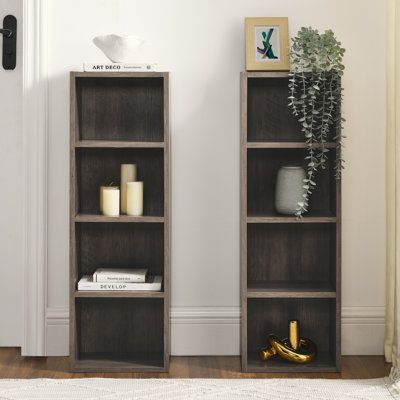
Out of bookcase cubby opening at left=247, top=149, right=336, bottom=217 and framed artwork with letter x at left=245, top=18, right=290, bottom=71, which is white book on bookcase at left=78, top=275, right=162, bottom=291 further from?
framed artwork with letter x at left=245, top=18, right=290, bottom=71

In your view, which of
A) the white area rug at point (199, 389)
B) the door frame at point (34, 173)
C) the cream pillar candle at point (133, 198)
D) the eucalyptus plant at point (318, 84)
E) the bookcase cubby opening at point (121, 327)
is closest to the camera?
the white area rug at point (199, 389)

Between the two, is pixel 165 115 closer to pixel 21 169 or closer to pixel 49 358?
pixel 21 169

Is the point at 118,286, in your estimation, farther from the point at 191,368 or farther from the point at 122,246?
the point at 191,368

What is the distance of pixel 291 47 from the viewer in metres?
2.82

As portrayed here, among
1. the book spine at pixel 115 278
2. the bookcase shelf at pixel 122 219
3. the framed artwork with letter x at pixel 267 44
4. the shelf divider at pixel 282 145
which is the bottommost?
the book spine at pixel 115 278

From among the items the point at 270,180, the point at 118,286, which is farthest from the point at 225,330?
the point at 270,180

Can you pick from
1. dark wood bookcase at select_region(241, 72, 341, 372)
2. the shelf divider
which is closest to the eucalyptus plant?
the shelf divider

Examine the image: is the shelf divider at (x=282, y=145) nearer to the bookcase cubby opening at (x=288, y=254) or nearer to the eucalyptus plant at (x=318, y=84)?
the eucalyptus plant at (x=318, y=84)

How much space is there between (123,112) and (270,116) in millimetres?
607

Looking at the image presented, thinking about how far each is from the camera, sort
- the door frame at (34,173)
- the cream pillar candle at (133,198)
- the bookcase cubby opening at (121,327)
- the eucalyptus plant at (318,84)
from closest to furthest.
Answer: the eucalyptus plant at (318,84) → the cream pillar candle at (133,198) → the door frame at (34,173) → the bookcase cubby opening at (121,327)

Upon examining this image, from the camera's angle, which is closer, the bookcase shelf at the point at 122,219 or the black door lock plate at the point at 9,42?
the bookcase shelf at the point at 122,219

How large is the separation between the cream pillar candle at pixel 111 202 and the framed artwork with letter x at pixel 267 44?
0.72 metres

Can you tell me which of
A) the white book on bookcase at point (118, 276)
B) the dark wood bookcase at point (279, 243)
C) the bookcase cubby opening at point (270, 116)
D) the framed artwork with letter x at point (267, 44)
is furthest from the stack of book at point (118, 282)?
the framed artwork with letter x at point (267, 44)

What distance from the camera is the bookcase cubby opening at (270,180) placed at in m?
2.97
